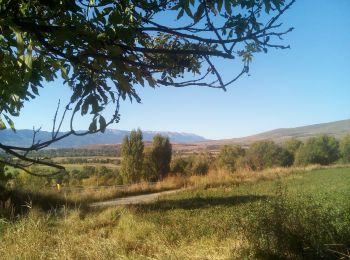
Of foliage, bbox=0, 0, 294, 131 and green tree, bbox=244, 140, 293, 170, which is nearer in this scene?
foliage, bbox=0, 0, 294, 131

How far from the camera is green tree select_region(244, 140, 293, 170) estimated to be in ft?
201

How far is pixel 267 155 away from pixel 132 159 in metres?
26.5

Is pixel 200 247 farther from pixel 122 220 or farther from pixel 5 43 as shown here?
pixel 5 43

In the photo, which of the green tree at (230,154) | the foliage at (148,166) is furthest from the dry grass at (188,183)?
the green tree at (230,154)

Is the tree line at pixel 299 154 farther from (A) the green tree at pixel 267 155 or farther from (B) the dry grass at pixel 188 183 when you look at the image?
(B) the dry grass at pixel 188 183

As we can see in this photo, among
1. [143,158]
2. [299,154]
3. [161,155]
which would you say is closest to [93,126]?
[143,158]

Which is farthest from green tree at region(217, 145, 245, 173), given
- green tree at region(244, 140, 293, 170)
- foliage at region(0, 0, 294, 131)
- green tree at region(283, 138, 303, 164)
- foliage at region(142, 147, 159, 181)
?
foliage at region(0, 0, 294, 131)

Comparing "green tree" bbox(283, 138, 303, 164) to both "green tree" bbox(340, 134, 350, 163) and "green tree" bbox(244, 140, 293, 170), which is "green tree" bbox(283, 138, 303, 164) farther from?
"green tree" bbox(340, 134, 350, 163)

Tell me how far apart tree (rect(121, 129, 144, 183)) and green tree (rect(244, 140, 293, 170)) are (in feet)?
Answer: 70.7

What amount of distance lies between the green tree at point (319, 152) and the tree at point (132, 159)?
28.6 metres

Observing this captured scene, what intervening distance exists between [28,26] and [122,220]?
7.92m

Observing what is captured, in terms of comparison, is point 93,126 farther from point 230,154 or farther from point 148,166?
point 230,154

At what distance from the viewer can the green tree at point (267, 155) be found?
61253 mm

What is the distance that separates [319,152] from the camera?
202 ft
